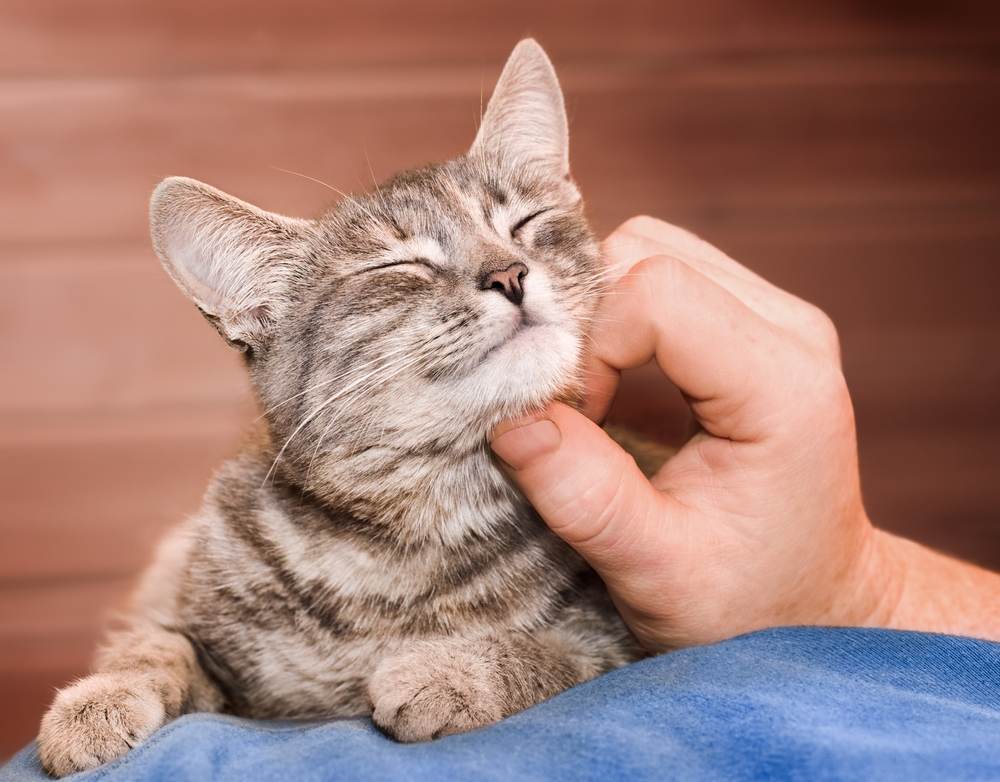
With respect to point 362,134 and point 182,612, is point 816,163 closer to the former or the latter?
point 362,134

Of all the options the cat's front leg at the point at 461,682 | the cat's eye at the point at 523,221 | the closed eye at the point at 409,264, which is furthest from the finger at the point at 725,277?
the cat's front leg at the point at 461,682

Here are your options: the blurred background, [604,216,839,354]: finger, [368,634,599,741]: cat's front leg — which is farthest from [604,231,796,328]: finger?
the blurred background

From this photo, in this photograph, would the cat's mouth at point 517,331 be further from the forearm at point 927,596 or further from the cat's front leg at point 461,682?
the forearm at point 927,596

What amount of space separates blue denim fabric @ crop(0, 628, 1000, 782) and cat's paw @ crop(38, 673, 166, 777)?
1.7 inches

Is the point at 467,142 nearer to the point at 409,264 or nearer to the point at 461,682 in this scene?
the point at 409,264

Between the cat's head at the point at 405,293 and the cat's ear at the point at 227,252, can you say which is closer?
the cat's head at the point at 405,293

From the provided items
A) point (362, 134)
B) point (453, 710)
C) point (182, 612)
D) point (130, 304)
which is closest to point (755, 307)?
point (453, 710)

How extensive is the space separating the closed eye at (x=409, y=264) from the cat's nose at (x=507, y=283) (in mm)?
133

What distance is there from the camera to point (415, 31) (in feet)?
5.94

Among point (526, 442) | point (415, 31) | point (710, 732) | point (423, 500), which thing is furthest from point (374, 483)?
point (415, 31)

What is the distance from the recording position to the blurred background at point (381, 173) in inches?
70.0

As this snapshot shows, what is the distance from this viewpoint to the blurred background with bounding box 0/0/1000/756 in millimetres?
1777

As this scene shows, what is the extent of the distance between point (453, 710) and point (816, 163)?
1541 millimetres

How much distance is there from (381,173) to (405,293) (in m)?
0.87
